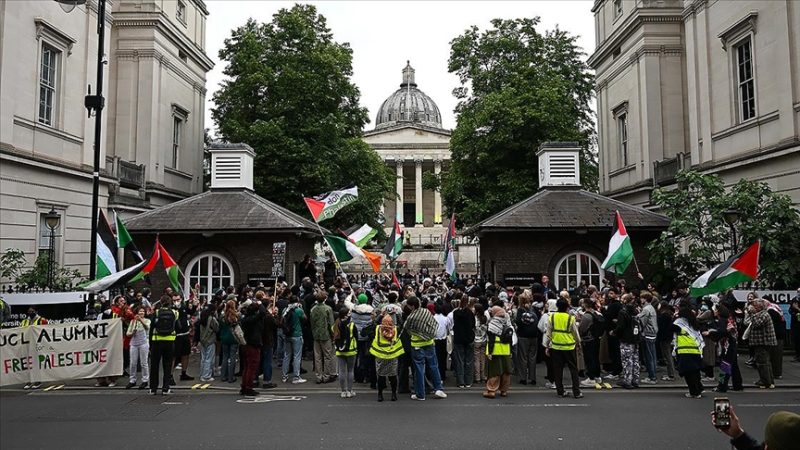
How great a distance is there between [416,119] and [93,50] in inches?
3167

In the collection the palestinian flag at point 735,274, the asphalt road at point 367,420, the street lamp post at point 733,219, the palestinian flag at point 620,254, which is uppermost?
the street lamp post at point 733,219

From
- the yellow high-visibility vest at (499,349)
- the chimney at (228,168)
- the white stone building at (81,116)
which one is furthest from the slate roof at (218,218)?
the yellow high-visibility vest at (499,349)

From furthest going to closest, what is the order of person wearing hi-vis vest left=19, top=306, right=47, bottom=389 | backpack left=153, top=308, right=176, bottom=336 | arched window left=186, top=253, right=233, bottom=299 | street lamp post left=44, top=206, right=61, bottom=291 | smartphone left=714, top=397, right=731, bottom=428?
arched window left=186, top=253, right=233, bottom=299 → street lamp post left=44, top=206, right=61, bottom=291 → person wearing hi-vis vest left=19, top=306, right=47, bottom=389 → backpack left=153, top=308, right=176, bottom=336 → smartphone left=714, top=397, right=731, bottom=428

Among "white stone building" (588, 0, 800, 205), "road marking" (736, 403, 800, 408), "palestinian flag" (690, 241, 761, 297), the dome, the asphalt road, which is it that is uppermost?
the dome

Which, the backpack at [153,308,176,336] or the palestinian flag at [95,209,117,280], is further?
the palestinian flag at [95,209,117,280]

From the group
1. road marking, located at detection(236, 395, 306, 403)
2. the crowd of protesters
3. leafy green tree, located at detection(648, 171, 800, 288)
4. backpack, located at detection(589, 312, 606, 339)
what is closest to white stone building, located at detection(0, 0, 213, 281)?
the crowd of protesters

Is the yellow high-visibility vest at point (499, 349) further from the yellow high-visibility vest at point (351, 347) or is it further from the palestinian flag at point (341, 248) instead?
the palestinian flag at point (341, 248)

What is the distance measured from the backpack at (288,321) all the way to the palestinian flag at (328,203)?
22.1 ft

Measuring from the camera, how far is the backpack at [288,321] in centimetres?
1221

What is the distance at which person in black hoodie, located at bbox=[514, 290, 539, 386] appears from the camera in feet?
39.1

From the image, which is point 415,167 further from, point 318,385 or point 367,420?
point 367,420

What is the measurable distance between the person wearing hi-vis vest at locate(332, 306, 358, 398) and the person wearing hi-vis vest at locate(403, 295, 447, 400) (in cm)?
105

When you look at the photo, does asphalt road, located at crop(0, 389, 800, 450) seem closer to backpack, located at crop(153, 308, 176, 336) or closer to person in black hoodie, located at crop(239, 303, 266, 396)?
person in black hoodie, located at crop(239, 303, 266, 396)

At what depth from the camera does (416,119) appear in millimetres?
99625
